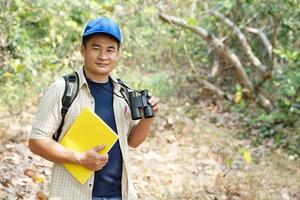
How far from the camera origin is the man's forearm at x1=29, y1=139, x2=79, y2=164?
81.4 inches

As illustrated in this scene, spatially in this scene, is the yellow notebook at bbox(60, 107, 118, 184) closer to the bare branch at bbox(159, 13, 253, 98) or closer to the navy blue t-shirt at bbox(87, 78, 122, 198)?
the navy blue t-shirt at bbox(87, 78, 122, 198)

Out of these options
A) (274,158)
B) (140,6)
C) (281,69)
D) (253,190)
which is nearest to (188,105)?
(281,69)

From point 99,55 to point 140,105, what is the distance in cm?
28

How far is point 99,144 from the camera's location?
2115 mm

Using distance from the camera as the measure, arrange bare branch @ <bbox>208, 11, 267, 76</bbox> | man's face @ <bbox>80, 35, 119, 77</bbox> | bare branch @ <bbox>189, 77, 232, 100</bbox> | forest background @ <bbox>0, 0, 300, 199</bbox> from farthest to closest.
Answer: bare branch @ <bbox>189, 77, 232, 100</bbox>
bare branch @ <bbox>208, 11, 267, 76</bbox>
forest background @ <bbox>0, 0, 300, 199</bbox>
man's face @ <bbox>80, 35, 119, 77</bbox>

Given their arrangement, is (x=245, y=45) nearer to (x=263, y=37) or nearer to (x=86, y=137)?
(x=263, y=37)

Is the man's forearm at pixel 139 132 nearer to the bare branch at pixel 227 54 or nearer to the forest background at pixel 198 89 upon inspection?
the forest background at pixel 198 89

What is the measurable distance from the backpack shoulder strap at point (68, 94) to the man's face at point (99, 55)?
0.09 metres

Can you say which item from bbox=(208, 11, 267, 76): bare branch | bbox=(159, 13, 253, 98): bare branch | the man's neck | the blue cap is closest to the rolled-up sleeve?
the man's neck

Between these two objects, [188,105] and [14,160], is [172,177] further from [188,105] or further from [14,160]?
[188,105]

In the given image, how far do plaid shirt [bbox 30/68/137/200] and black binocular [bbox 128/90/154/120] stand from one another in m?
0.05

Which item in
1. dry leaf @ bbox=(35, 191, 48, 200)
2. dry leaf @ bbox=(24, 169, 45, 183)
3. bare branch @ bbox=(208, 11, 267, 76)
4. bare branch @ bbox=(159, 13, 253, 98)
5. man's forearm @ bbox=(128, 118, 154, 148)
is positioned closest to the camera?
man's forearm @ bbox=(128, 118, 154, 148)

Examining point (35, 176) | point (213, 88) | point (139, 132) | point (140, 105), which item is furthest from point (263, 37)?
point (140, 105)

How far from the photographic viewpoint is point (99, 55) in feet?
7.14
